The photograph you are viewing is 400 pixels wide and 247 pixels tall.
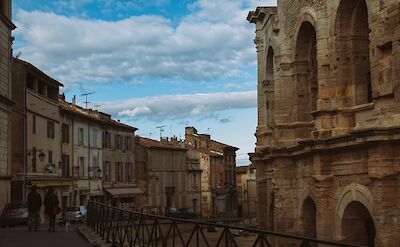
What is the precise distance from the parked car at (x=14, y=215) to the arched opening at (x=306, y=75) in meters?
12.4

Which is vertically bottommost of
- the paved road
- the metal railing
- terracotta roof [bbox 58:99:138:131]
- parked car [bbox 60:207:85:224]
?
parked car [bbox 60:207:85:224]

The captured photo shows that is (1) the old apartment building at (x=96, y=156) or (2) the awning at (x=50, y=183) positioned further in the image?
(1) the old apartment building at (x=96, y=156)

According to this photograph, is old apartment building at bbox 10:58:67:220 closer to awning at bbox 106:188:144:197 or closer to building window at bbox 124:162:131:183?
awning at bbox 106:188:144:197

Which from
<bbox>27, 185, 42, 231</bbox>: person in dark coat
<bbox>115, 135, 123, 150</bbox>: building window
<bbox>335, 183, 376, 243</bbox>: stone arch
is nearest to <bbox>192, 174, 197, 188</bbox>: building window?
<bbox>115, 135, 123, 150</bbox>: building window

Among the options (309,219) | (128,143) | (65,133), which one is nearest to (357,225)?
(309,219)

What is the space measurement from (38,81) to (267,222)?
18452 mm

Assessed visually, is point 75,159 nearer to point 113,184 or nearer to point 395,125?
point 113,184

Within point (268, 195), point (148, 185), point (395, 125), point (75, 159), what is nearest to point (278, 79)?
point (268, 195)

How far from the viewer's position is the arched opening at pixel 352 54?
18297mm

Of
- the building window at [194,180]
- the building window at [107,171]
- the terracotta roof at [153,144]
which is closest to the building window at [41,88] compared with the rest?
the building window at [107,171]

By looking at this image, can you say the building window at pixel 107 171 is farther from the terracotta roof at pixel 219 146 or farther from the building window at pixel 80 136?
the terracotta roof at pixel 219 146

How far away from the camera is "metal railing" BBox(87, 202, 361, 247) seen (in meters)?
8.25

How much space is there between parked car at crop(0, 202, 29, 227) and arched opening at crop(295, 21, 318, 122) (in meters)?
12.4

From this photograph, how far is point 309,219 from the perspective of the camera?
22.0m
